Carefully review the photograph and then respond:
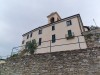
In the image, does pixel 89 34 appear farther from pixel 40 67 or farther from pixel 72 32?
pixel 72 32

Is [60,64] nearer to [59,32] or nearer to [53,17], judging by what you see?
[59,32]

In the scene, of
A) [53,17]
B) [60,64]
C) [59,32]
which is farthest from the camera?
[53,17]

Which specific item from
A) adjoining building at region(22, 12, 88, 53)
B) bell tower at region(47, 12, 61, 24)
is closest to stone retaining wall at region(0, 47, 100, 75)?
adjoining building at region(22, 12, 88, 53)

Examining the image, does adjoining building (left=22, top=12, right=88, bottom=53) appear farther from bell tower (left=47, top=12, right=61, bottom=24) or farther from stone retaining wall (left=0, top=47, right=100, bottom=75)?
stone retaining wall (left=0, top=47, right=100, bottom=75)

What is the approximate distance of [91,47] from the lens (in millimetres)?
7109

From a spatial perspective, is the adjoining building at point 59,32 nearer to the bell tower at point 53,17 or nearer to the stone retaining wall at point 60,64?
the bell tower at point 53,17

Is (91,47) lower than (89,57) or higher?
higher

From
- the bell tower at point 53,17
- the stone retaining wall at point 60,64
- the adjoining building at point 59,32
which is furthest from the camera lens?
the bell tower at point 53,17

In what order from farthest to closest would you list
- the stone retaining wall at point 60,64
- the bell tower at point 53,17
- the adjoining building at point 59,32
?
the bell tower at point 53,17, the adjoining building at point 59,32, the stone retaining wall at point 60,64

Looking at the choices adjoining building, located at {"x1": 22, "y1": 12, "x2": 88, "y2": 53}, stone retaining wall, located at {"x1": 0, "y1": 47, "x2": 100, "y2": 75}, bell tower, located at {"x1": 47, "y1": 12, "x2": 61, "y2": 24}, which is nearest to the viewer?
stone retaining wall, located at {"x1": 0, "y1": 47, "x2": 100, "y2": 75}

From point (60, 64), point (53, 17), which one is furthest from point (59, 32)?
point (60, 64)

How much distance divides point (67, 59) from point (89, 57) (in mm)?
1174

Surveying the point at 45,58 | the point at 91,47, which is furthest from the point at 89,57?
the point at 45,58

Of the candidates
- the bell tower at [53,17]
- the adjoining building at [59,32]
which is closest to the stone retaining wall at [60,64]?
the adjoining building at [59,32]
